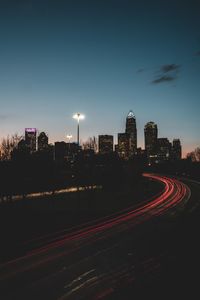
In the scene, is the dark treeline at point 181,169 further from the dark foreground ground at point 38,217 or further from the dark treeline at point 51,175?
the dark foreground ground at point 38,217

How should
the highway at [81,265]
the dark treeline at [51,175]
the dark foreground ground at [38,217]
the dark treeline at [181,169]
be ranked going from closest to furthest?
1. the highway at [81,265]
2. the dark foreground ground at [38,217]
3. the dark treeline at [51,175]
4. the dark treeline at [181,169]


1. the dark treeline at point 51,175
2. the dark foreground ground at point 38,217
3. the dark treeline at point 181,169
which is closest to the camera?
the dark foreground ground at point 38,217

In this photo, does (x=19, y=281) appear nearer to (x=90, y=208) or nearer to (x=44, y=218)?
(x=44, y=218)

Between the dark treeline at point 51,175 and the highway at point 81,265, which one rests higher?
the dark treeline at point 51,175

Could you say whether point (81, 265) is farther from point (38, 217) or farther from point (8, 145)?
point (8, 145)

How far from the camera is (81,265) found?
40.6ft

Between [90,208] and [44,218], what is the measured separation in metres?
5.90

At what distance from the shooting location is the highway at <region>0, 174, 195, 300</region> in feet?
32.6

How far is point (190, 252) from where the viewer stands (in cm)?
1366

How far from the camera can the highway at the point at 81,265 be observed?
995cm

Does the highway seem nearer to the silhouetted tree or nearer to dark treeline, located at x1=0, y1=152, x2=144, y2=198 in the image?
dark treeline, located at x1=0, y1=152, x2=144, y2=198

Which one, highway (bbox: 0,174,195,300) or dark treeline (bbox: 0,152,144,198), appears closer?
highway (bbox: 0,174,195,300)

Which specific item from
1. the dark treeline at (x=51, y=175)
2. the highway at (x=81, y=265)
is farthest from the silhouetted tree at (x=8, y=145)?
the highway at (x=81, y=265)

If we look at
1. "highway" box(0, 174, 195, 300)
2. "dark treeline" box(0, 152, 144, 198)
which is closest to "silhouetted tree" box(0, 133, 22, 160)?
"dark treeline" box(0, 152, 144, 198)
